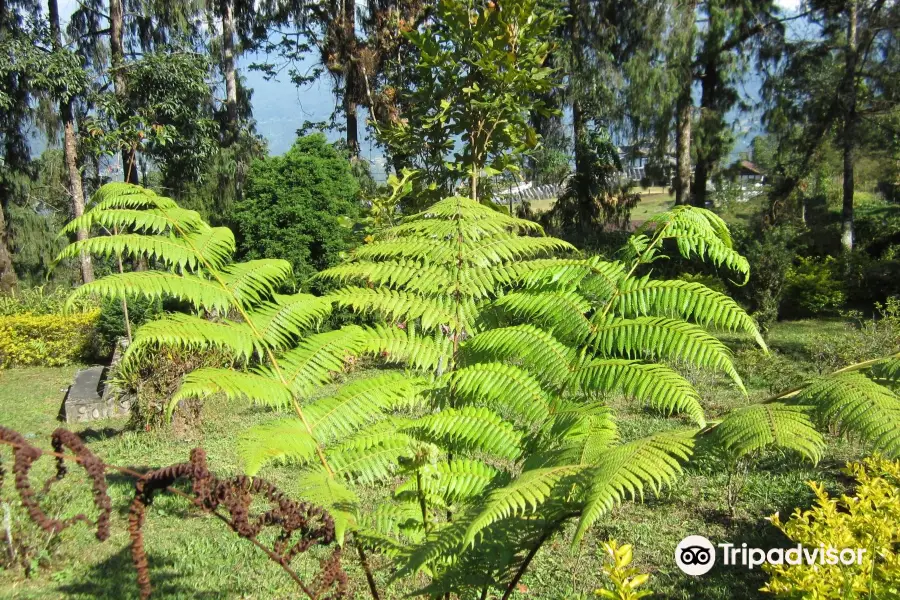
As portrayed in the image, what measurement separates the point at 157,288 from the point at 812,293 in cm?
1246

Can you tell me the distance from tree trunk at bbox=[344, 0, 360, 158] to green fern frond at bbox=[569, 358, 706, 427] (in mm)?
14917

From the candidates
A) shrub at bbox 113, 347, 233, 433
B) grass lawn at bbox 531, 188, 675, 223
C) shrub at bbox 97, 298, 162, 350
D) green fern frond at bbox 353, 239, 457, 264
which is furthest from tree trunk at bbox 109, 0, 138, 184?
green fern frond at bbox 353, 239, 457, 264

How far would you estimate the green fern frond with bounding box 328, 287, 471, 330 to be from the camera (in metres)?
2.17

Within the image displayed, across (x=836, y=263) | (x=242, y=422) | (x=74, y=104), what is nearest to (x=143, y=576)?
(x=242, y=422)

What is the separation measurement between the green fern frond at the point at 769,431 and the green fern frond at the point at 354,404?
A: 97 cm

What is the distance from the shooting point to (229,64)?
53.7ft

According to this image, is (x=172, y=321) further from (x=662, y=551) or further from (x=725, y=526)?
(x=725, y=526)

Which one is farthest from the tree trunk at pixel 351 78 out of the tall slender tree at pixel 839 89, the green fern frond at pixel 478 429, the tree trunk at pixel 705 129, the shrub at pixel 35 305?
the green fern frond at pixel 478 429

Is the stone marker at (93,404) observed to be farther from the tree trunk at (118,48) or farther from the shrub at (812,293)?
the shrub at (812,293)

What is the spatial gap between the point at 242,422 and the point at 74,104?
10.8m

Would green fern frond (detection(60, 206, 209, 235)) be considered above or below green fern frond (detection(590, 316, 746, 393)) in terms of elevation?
above

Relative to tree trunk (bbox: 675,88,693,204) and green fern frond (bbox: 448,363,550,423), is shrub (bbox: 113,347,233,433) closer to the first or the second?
green fern frond (bbox: 448,363,550,423)

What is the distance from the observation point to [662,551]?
3709 millimetres

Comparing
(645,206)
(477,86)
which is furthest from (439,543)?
(645,206)
